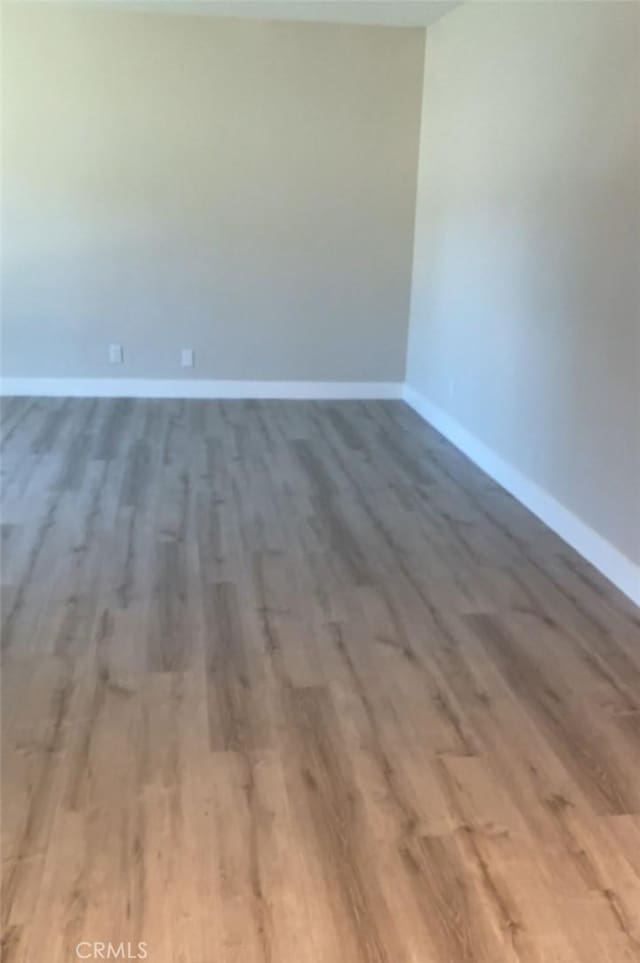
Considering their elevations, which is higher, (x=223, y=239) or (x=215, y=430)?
(x=223, y=239)

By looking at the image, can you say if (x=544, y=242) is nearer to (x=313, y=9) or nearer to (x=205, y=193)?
(x=313, y=9)

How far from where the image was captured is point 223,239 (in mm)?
5707

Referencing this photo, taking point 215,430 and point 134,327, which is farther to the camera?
point 134,327

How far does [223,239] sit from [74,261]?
3.18 feet

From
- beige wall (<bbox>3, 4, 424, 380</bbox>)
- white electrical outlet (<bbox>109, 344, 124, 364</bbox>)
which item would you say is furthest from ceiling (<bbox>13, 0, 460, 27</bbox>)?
white electrical outlet (<bbox>109, 344, 124, 364</bbox>)

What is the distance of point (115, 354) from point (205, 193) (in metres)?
1.20

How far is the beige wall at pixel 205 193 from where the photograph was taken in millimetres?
5336

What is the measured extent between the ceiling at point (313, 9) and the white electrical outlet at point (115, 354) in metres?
2.01

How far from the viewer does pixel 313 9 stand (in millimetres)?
5004

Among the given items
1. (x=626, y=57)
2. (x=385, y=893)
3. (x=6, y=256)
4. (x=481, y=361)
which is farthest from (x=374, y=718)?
(x=6, y=256)

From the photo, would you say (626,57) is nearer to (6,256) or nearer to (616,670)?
(616,670)

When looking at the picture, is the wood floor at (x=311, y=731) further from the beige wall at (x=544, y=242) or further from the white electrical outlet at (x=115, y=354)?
the white electrical outlet at (x=115, y=354)

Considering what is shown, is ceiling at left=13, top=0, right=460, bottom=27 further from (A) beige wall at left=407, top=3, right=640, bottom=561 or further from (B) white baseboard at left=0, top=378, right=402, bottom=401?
(B) white baseboard at left=0, top=378, right=402, bottom=401

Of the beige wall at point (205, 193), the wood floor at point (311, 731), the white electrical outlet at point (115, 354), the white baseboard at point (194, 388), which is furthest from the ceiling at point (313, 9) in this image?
the wood floor at point (311, 731)
